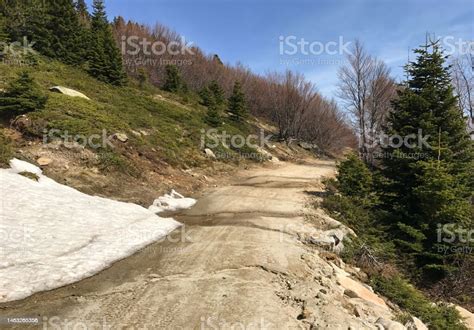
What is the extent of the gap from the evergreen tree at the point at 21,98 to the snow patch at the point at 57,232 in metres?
4.21

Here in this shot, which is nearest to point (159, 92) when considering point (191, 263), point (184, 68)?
point (184, 68)

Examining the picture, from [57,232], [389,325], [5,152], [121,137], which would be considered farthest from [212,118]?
[389,325]

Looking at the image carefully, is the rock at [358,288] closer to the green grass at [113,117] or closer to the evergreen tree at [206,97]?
the green grass at [113,117]

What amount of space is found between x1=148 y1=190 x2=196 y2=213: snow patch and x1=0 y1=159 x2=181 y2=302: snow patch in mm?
796

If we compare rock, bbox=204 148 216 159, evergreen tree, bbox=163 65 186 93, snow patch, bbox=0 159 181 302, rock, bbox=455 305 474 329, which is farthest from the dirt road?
evergreen tree, bbox=163 65 186 93

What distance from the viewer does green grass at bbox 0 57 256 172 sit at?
13.6m

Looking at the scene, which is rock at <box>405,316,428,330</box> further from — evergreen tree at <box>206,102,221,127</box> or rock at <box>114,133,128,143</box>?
evergreen tree at <box>206,102,221,127</box>

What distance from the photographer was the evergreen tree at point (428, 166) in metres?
9.80

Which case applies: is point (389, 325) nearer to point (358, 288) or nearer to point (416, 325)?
point (416, 325)

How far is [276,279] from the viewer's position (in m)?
5.75

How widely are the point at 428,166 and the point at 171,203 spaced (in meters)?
8.21

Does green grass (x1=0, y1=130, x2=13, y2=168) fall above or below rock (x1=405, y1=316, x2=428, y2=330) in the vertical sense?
above

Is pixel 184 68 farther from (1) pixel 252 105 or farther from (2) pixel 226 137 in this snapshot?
(2) pixel 226 137

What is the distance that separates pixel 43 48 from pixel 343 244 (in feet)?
85.8
